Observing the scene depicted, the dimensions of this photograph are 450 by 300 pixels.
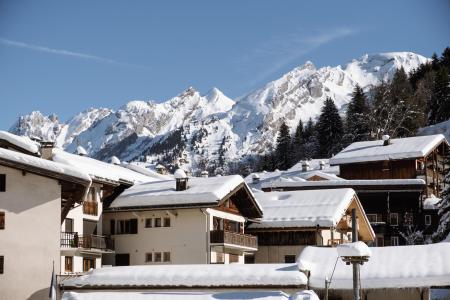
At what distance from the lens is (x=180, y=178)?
154 ft

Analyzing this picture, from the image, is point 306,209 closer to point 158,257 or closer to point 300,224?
point 300,224

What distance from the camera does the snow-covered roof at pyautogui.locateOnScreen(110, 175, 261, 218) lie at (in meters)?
44.9

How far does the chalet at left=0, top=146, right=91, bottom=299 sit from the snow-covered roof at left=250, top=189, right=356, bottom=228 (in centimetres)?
1569

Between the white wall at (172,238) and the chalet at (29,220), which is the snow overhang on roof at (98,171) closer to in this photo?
the white wall at (172,238)

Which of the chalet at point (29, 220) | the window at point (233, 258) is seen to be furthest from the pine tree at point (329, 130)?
the chalet at point (29, 220)

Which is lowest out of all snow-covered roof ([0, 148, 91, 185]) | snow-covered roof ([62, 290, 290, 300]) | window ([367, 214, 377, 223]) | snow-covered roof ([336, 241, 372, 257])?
snow-covered roof ([62, 290, 290, 300])

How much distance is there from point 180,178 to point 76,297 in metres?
18.3

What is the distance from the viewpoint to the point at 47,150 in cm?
4684

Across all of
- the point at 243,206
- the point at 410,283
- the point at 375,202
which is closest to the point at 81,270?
the point at 243,206

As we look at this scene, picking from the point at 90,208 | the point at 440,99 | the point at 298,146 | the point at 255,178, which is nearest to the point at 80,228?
the point at 90,208

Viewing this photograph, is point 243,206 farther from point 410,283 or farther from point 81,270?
point 410,283

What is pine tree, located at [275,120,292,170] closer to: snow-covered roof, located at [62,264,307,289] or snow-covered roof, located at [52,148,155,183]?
snow-covered roof, located at [52,148,155,183]

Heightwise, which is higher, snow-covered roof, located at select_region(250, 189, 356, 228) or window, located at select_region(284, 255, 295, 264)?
snow-covered roof, located at select_region(250, 189, 356, 228)

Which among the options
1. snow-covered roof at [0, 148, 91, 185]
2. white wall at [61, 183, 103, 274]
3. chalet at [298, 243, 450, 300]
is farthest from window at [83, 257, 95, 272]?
chalet at [298, 243, 450, 300]
